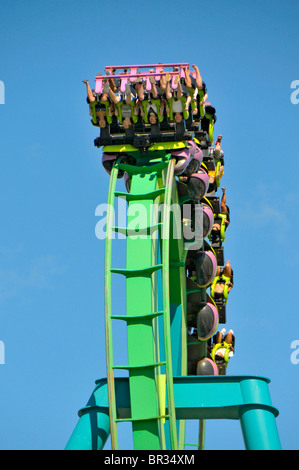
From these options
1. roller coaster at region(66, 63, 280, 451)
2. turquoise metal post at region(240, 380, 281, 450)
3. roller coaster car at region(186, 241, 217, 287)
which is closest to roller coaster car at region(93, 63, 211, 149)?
roller coaster at region(66, 63, 280, 451)

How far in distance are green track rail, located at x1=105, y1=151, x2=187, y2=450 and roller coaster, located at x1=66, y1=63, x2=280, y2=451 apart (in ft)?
0.08

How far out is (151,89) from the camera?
22.2 meters

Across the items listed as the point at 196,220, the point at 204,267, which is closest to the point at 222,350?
the point at 204,267

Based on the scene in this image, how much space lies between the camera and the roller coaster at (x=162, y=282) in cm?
1955

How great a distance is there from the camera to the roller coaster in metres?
19.5

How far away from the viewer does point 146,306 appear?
2016 cm

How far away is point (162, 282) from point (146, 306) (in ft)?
2.35

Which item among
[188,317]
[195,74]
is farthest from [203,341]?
[195,74]

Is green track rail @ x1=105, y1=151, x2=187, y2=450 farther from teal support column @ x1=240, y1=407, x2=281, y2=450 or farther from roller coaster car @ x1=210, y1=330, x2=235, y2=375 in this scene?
roller coaster car @ x1=210, y1=330, x2=235, y2=375

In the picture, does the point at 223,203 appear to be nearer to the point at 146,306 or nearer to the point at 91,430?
the point at 146,306
